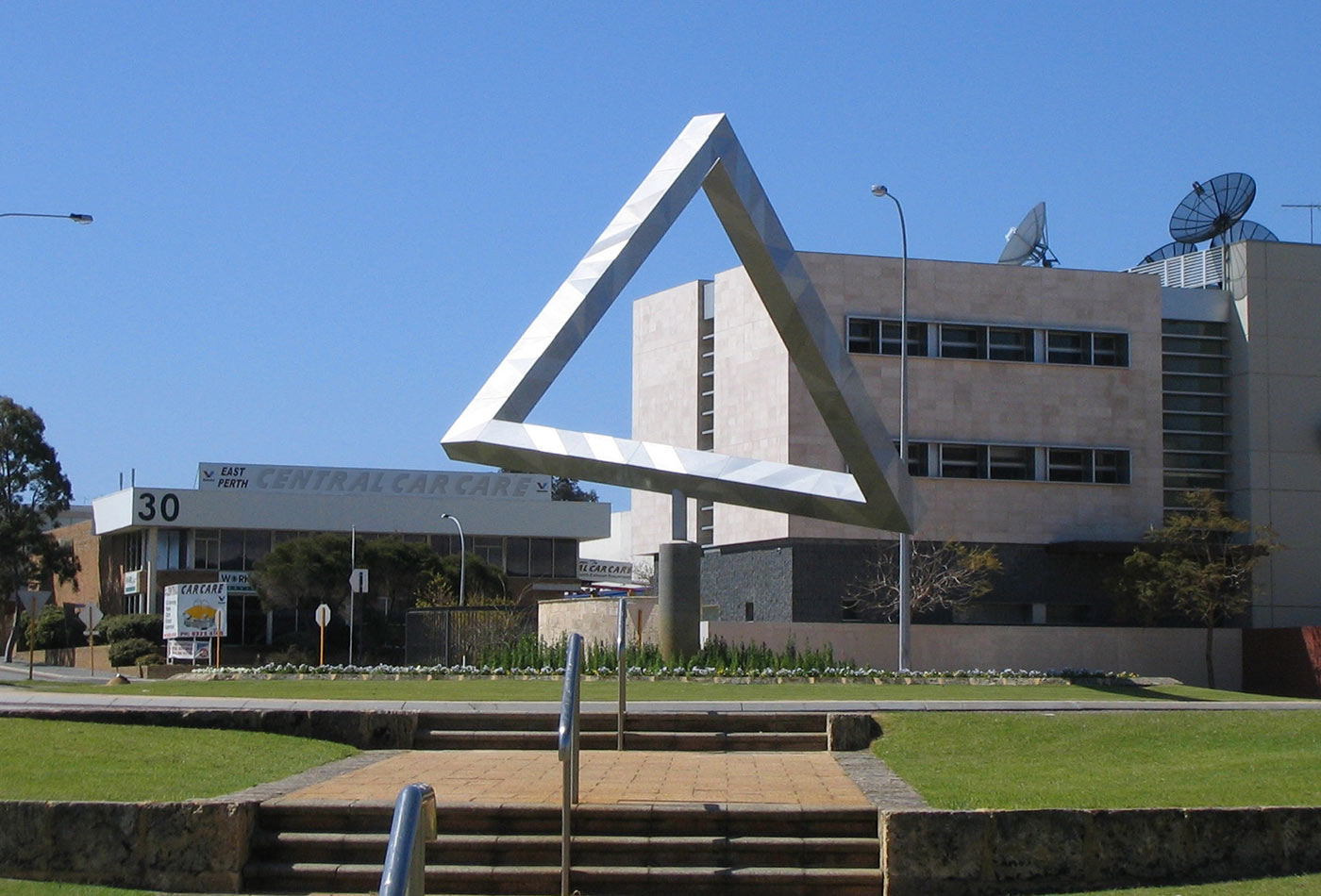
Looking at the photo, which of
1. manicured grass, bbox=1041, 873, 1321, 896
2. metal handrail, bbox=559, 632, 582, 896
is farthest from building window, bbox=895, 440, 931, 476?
manicured grass, bbox=1041, 873, 1321, 896

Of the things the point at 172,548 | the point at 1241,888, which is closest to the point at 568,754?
the point at 1241,888

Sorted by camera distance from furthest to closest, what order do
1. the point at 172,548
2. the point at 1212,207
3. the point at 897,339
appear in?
the point at 172,548 → the point at 1212,207 → the point at 897,339

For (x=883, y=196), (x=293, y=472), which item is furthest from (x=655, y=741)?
(x=293, y=472)

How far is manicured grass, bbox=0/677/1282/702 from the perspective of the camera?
19000 millimetres

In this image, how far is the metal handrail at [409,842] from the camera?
4688 millimetres

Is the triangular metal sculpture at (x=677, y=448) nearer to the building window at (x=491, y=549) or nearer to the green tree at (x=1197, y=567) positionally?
the green tree at (x=1197, y=567)

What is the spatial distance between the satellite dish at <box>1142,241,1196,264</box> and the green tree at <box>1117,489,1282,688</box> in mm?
11740

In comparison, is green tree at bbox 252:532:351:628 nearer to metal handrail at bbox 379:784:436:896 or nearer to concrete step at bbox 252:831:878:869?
concrete step at bbox 252:831:878:869

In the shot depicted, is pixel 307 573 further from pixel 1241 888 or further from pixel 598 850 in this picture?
pixel 1241 888

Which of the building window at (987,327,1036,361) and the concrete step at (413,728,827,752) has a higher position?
the building window at (987,327,1036,361)

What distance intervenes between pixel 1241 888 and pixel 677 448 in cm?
1166

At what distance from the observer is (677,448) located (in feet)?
65.5

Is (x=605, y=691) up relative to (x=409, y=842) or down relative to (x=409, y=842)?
down

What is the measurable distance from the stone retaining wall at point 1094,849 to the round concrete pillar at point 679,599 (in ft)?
46.7
